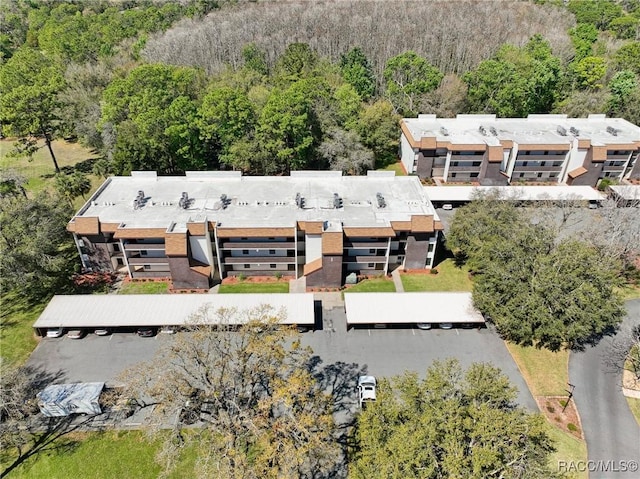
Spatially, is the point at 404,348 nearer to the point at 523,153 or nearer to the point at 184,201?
the point at 184,201

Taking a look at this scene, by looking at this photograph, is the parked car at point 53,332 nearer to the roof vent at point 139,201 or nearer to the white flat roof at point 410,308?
the roof vent at point 139,201

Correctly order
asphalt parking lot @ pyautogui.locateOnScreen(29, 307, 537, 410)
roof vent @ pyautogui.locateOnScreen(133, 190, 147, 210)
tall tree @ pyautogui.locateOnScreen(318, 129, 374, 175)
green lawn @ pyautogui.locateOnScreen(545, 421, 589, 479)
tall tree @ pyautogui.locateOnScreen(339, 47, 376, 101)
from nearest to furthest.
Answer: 1. green lawn @ pyautogui.locateOnScreen(545, 421, 589, 479)
2. asphalt parking lot @ pyautogui.locateOnScreen(29, 307, 537, 410)
3. roof vent @ pyautogui.locateOnScreen(133, 190, 147, 210)
4. tall tree @ pyautogui.locateOnScreen(318, 129, 374, 175)
5. tall tree @ pyautogui.locateOnScreen(339, 47, 376, 101)

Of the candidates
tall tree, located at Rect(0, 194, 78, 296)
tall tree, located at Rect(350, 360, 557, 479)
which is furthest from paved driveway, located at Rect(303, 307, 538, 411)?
tall tree, located at Rect(0, 194, 78, 296)

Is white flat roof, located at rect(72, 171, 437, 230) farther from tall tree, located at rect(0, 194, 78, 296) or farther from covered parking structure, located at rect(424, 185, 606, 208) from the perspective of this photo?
covered parking structure, located at rect(424, 185, 606, 208)

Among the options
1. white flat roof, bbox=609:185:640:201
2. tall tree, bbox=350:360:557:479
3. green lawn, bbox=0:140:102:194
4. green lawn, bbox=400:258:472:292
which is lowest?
green lawn, bbox=0:140:102:194

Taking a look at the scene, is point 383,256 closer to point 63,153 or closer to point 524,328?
point 524,328

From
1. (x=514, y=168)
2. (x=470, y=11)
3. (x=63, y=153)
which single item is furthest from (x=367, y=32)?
(x=63, y=153)
